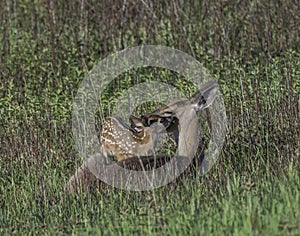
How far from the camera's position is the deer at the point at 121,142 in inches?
237

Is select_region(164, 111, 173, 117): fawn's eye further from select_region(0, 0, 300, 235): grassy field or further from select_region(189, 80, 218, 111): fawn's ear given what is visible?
select_region(0, 0, 300, 235): grassy field

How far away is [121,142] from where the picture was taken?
6762mm

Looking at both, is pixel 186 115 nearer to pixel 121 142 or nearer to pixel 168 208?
pixel 121 142

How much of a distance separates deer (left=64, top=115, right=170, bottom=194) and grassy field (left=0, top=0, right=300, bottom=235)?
0.15 metres

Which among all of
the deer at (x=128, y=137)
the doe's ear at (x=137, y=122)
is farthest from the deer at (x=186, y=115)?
the doe's ear at (x=137, y=122)

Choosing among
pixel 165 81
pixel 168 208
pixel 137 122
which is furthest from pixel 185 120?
pixel 165 81

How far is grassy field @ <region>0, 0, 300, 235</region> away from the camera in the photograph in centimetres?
507

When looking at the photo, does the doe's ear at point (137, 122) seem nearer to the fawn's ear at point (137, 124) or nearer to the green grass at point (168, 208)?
the fawn's ear at point (137, 124)

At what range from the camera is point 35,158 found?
21.5 feet

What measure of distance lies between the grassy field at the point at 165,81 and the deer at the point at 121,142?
0.48 ft

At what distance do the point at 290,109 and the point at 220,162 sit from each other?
84 cm

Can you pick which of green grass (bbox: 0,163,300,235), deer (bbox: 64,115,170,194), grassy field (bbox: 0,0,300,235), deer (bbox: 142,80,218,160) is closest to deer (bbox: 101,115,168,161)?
deer (bbox: 64,115,170,194)

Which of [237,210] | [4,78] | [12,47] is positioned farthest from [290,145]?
[12,47]

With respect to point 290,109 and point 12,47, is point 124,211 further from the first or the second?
point 12,47
